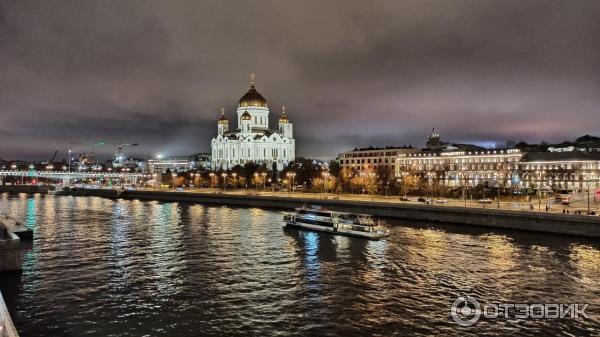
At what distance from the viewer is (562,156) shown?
113m

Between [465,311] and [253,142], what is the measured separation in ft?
426

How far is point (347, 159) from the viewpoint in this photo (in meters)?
156

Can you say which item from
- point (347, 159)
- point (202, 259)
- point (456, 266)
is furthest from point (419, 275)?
point (347, 159)

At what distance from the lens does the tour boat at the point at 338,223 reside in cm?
4478

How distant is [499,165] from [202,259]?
4248 inches

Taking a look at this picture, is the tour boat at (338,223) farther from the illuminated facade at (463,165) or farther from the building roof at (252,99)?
the building roof at (252,99)

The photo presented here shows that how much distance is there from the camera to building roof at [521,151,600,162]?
110 m

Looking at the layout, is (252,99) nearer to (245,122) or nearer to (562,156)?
(245,122)

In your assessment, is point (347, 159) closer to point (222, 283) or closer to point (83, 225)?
point (83, 225)

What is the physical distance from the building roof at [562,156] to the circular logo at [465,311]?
10117cm

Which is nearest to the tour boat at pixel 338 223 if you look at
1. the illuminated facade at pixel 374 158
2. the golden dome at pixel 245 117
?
the illuminated facade at pixel 374 158

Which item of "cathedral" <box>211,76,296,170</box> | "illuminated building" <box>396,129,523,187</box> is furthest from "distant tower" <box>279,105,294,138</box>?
"illuminated building" <box>396,129,523,187</box>

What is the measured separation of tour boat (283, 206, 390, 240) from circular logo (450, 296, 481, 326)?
19.6 metres

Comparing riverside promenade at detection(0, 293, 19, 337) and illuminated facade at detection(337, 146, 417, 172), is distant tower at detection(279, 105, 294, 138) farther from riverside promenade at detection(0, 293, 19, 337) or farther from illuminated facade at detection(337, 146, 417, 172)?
riverside promenade at detection(0, 293, 19, 337)
